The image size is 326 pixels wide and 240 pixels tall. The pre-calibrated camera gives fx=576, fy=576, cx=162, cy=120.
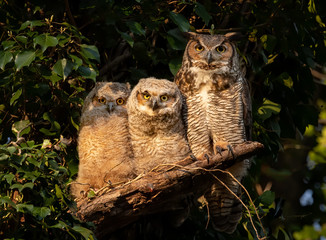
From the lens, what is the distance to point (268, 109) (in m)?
3.98

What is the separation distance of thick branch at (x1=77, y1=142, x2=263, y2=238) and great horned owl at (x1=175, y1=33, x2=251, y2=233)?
0.19 metres

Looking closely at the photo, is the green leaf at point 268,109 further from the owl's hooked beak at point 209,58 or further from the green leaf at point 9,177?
the green leaf at point 9,177

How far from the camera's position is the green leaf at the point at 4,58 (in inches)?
117

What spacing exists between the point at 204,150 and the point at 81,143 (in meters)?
0.71

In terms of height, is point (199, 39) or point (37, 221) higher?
point (199, 39)

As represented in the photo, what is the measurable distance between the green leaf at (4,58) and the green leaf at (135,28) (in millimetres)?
727

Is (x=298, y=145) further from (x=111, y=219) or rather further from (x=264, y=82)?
(x=111, y=219)

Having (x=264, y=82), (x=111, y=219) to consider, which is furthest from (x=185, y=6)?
(x=111, y=219)

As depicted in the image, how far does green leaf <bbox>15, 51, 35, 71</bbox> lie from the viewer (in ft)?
9.57

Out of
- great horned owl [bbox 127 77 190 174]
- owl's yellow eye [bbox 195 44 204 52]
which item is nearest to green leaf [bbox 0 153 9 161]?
great horned owl [bbox 127 77 190 174]

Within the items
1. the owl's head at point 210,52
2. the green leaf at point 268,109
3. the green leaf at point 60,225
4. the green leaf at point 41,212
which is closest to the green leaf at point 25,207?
the green leaf at point 41,212

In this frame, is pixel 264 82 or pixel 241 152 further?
pixel 264 82

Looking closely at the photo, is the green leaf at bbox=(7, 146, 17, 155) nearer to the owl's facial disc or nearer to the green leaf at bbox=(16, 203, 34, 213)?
the green leaf at bbox=(16, 203, 34, 213)

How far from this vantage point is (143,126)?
3098 mm
